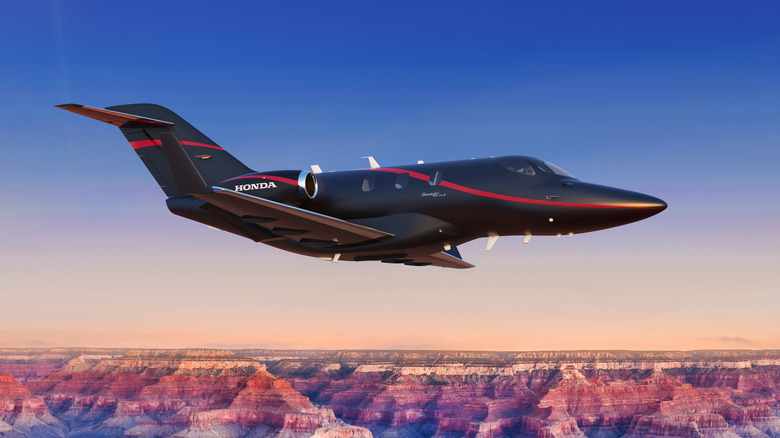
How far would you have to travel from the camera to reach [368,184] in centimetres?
2431

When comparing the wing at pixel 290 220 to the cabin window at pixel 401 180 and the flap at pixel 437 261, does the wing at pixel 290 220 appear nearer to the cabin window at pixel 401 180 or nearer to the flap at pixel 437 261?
the cabin window at pixel 401 180

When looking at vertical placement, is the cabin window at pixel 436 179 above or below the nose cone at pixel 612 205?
above

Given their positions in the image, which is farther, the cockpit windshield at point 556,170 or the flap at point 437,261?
the flap at point 437,261

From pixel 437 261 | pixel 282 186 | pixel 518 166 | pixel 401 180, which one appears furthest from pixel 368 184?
pixel 518 166

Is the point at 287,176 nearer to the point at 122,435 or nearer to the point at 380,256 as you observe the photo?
the point at 380,256

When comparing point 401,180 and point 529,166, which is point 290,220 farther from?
point 529,166

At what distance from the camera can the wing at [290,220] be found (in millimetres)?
22359

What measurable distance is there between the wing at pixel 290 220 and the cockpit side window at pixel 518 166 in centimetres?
398

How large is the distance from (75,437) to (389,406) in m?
75.9

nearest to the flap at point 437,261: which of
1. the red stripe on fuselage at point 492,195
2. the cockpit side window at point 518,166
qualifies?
the red stripe on fuselage at point 492,195

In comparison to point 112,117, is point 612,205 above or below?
below

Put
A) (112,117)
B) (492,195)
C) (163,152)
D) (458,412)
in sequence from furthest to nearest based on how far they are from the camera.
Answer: (458,412) → (163,152) → (112,117) → (492,195)

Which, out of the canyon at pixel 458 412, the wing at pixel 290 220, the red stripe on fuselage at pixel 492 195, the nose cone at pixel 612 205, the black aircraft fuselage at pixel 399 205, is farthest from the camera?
the canyon at pixel 458 412

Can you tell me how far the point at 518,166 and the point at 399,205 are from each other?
12.1ft
